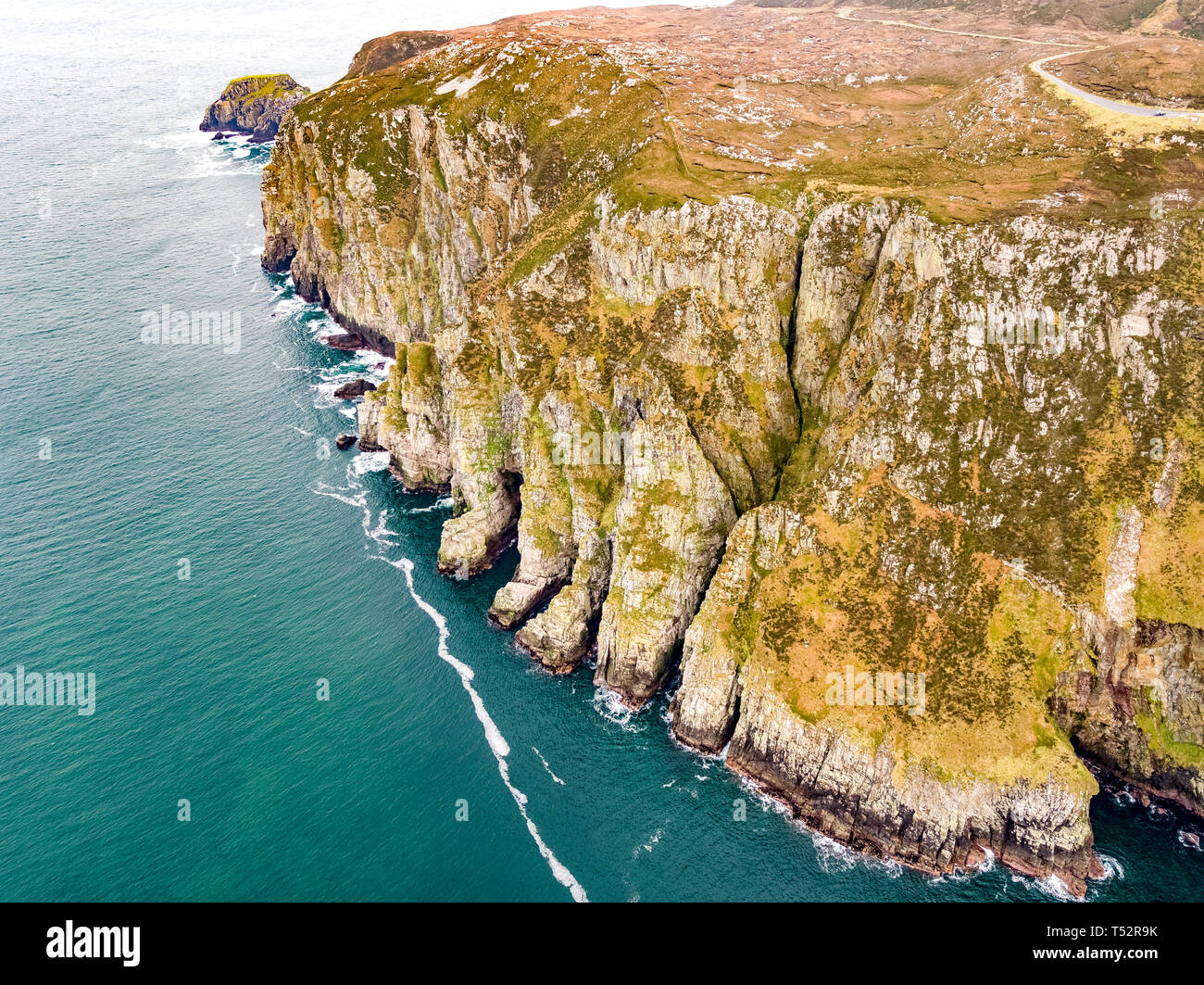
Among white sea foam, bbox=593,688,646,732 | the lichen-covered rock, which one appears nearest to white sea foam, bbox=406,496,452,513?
white sea foam, bbox=593,688,646,732

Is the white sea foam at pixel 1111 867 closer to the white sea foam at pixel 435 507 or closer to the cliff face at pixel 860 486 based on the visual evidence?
the cliff face at pixel 860 486

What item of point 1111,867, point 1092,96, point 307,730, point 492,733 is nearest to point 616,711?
point 492,733

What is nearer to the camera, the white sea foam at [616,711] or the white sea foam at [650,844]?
the white sea foam at [650,844]

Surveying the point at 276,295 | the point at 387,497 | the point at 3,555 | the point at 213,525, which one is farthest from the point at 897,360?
the point at 276,295

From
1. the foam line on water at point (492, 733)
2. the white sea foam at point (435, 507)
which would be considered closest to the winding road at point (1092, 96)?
the white sea foam at point (435, 507)

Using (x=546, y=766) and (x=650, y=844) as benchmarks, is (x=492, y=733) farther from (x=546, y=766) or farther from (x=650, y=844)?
(x=650, y=844)
